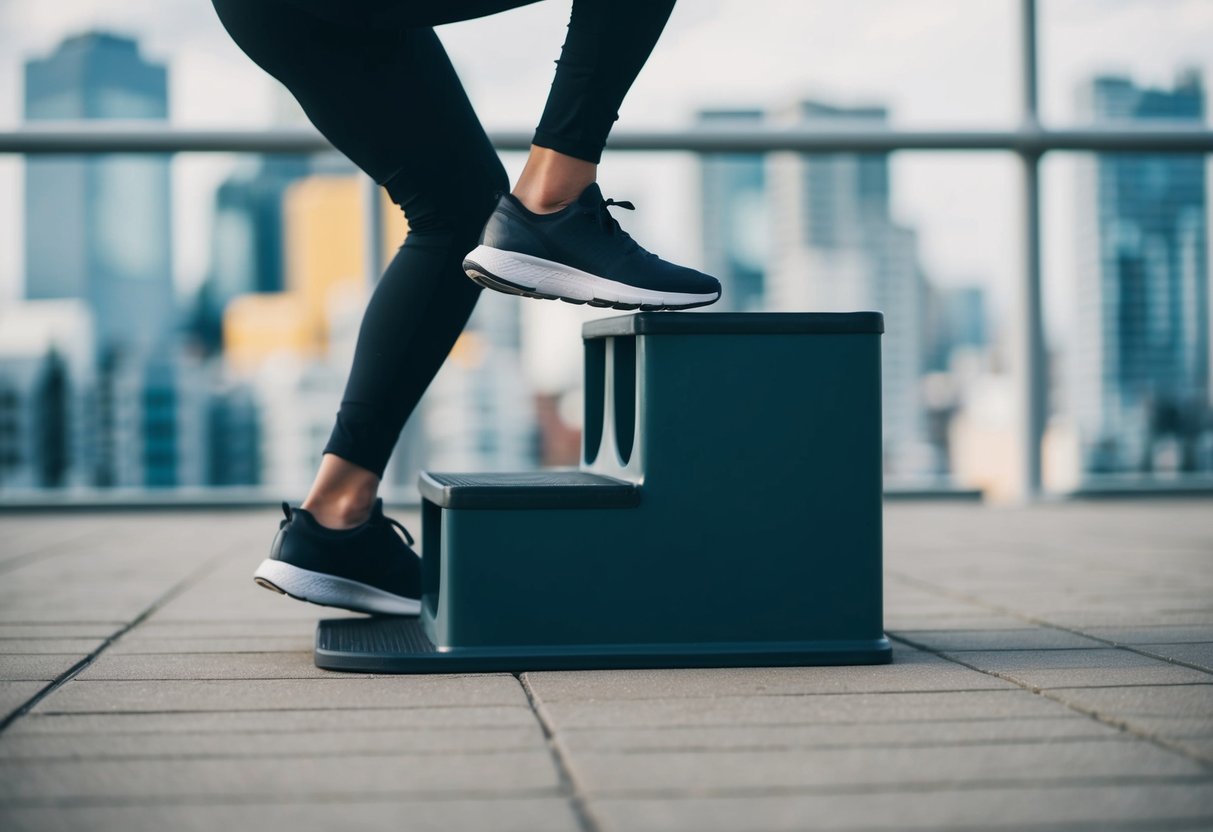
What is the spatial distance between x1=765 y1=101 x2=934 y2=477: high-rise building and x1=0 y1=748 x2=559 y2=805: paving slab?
9.53 feet

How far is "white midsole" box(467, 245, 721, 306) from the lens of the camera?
1209mm

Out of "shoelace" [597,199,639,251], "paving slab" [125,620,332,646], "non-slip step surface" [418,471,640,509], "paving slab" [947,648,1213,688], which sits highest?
"shoelace" [597,199,639,251]

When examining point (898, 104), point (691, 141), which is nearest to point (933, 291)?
point (898, 104)

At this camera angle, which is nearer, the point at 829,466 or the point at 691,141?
the point at 829,466

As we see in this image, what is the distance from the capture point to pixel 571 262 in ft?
4.03

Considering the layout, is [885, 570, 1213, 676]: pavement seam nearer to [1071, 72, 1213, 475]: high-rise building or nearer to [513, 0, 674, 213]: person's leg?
[513, 0, 674, 213]: person's leg

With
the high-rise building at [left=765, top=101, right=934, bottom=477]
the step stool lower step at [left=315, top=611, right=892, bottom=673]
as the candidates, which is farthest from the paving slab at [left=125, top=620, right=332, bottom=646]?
the high-rise building at [left=765, top=101, right=934, bottom=477]

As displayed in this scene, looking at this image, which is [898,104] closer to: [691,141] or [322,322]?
[691,141]

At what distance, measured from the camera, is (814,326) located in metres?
1.23

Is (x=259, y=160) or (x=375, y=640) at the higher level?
(x=259, y=160)

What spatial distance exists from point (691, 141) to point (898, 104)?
0.66 metres

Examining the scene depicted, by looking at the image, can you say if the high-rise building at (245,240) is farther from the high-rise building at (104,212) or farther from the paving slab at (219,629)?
the paving slab at (219,629)

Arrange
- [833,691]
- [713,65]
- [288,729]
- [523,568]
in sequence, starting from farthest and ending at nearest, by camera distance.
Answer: [713,65]
[523,568]
[833,691]
[288,729]

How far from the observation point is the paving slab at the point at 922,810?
694 millimetres
